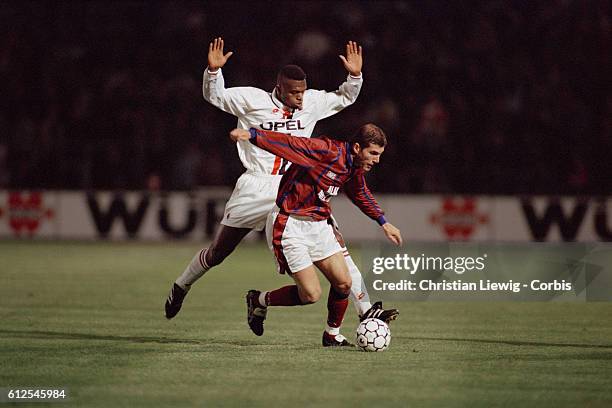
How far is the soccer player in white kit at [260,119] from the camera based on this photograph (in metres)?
8.90

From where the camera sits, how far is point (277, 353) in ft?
25.8

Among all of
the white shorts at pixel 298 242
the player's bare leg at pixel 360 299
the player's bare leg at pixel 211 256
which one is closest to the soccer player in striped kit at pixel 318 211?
the white shorts at pixel 298 242

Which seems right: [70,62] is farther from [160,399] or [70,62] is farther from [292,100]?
[160,399]

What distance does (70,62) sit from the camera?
884 inches

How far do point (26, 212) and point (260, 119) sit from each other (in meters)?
12.6

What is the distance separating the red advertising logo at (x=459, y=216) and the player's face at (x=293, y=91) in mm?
11282

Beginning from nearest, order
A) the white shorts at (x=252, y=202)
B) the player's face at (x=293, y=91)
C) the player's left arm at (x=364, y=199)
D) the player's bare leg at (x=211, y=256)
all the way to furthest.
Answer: the player's left arm at (x=364, y=199), the player's face at (x=293, y=91), the white shorts at (x=252, y=202), the player's bare leg at (x=211, y=256)

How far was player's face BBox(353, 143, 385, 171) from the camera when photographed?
7820mm

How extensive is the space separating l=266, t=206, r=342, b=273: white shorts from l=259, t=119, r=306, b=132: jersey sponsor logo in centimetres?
115

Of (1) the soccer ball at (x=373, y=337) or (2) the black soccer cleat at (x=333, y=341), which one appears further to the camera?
(2) the black soccer cleat at (x=333, y=341)

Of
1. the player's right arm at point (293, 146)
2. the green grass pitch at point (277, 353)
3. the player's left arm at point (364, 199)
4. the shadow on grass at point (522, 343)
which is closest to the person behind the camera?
the green grass pitch at point (277, 353)

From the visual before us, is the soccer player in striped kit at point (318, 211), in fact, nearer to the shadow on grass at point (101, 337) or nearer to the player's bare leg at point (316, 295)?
the player's bare leg at point (316, 295)

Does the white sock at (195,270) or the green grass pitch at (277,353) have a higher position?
the white sock at (195,270)

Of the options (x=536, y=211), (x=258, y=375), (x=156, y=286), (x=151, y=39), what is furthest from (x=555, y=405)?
(x=151, y=39)
